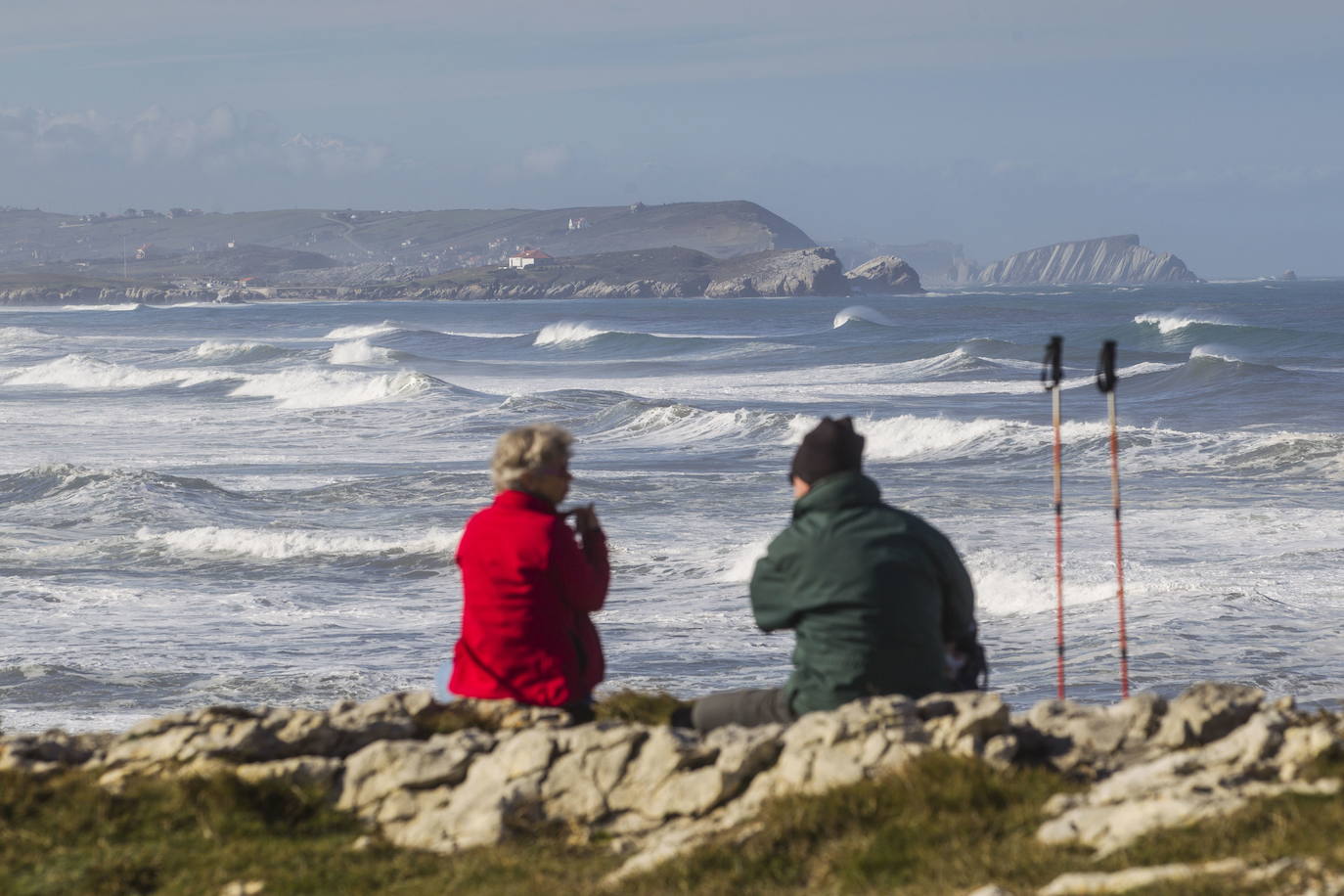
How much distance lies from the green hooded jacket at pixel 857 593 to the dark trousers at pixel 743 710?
9cm

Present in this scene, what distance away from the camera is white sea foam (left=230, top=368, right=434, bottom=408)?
130 ft

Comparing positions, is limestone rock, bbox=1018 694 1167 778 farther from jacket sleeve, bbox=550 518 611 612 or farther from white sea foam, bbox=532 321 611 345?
white sea foam, bbox=532 321 611 345

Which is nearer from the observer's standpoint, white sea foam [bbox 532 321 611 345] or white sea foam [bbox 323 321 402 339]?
white sea foam [bbox 532 321 611 345]

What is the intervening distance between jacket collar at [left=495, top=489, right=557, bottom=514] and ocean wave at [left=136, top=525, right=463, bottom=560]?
10623 mm

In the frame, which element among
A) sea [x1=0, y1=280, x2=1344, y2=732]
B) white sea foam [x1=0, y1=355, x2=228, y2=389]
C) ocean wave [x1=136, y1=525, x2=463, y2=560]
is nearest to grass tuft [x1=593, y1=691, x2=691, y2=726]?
sea [x1=0, y1=280, x2=1344, y2=732]

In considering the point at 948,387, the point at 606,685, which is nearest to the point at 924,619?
the point at 606,685

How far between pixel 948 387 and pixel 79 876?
1466 inches

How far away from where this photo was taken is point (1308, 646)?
11234mm

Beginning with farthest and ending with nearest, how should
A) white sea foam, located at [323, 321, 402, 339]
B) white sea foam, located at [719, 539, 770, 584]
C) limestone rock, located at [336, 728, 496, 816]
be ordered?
white sea foam, located at [323, 321, 402, 339] → white sea foam, located at [719, 539, 770, 584] → limestone rock, located at [336, 728, 496, 816]

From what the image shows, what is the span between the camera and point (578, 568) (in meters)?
5.28

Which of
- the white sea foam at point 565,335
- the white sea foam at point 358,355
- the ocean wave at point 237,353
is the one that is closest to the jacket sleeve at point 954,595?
the white sea foam at point 358,355

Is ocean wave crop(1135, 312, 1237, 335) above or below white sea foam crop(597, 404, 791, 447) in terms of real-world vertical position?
above

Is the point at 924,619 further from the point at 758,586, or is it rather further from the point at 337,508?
the point at 337,508

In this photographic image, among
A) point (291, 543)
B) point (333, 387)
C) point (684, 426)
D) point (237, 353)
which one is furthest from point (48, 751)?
point (237, 353)
